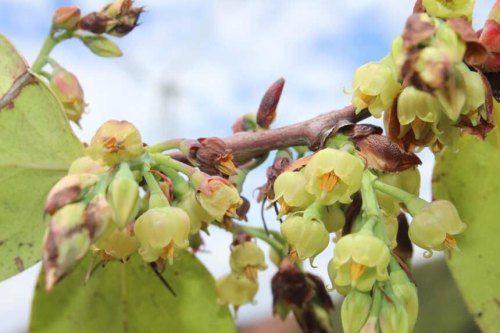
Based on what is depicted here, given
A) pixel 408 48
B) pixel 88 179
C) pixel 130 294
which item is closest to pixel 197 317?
pixel 130 294

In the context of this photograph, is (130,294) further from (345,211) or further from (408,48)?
(408,48)

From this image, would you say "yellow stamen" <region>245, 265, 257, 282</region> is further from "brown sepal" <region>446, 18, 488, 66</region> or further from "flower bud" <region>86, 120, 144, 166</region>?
"brown sepal" <region>446, 18, 488, 66</region>

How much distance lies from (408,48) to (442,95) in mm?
48

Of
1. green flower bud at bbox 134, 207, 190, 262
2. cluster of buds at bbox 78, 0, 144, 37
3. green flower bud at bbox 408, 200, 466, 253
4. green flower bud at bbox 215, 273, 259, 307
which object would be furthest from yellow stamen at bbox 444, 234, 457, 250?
cluster of buds at bbox 78, 0, 144, 37

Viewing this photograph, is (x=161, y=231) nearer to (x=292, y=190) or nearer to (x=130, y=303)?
(x=292, y=190)

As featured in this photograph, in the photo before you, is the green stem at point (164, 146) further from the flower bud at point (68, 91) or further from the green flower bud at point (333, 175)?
the flower bud at point (68, 91)

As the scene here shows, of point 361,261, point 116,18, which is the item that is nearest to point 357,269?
point 361,261

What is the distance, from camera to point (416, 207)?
69cm

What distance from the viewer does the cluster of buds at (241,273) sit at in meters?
0.92

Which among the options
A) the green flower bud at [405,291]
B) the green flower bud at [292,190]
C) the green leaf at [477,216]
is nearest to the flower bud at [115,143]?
the green flower bud at [292,190]

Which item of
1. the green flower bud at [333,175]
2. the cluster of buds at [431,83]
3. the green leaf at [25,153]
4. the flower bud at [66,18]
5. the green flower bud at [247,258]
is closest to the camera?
the cluster of buds at [431,83]

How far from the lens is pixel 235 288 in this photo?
0.97 meters

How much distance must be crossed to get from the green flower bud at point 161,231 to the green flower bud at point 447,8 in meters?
0.25

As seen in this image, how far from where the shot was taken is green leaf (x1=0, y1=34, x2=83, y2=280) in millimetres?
820
